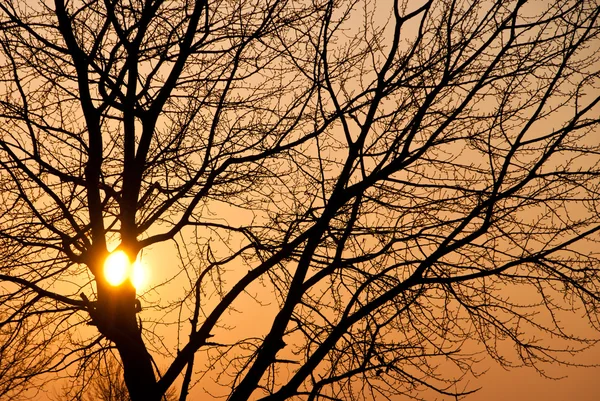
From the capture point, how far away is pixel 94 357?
670 centimetres

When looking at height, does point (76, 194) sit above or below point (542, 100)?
above

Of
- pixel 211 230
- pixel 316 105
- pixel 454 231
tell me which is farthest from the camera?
pixel 211 230

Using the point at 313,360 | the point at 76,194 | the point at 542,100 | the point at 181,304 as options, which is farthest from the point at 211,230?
the point at 542,100

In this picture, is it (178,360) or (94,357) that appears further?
(94,357)

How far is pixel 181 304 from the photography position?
21.4ft

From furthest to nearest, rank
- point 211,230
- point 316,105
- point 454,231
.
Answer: point 211,230, point 316,105, point 454,231

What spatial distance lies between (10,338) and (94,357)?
822 mm

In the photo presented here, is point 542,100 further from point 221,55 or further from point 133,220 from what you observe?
point 133,220

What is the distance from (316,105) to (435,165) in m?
1.21

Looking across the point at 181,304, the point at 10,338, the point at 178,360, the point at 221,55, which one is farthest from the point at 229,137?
the point at 10,338

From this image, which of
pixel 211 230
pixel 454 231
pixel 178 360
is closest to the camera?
pixel 454 231

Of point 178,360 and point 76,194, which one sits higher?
point 76,194

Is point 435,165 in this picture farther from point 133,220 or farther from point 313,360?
point 133,220

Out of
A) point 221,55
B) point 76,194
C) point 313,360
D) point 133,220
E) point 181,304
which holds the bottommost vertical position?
point 313,360
